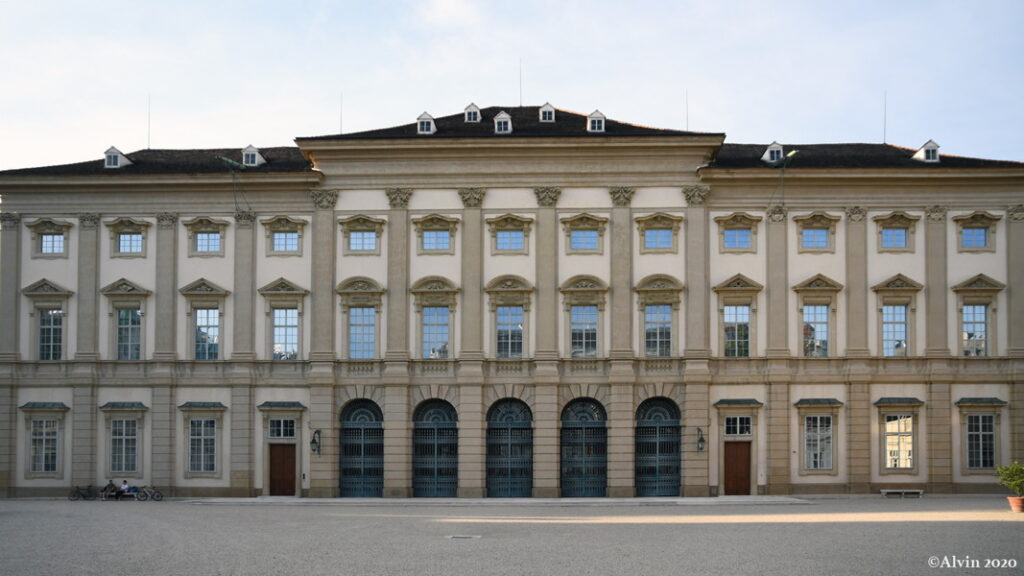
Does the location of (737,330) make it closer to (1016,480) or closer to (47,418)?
(1016,480)

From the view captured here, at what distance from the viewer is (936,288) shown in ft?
141

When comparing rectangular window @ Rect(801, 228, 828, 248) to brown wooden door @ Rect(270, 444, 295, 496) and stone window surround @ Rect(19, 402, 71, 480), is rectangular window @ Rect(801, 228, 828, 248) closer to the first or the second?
brown wooden door @ Rect(270, 444, 295, 496)

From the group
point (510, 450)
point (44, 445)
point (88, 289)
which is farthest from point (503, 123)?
point (44, 445)

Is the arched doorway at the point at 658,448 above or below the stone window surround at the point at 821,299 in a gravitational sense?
below

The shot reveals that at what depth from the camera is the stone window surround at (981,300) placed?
Answer: 140 ft

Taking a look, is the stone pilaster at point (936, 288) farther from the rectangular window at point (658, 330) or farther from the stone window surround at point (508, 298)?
the stone window surround at point (508, 298)

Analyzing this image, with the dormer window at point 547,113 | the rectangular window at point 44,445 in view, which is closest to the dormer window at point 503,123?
the dormer window at point 547,113

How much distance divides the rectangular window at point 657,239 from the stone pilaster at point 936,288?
33.3 feet

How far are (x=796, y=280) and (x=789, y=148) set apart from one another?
6748mm

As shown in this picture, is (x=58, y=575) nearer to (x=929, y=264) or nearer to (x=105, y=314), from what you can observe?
(x=105, y=314)

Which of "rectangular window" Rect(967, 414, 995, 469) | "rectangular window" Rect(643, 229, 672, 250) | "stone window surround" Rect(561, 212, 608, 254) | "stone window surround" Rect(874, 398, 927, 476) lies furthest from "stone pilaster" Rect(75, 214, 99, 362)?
"rectangular window" Rect(967, 414, 995, 469)

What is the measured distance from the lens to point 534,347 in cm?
4306

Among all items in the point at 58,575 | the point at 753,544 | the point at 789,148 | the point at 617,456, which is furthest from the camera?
the point at 789,148

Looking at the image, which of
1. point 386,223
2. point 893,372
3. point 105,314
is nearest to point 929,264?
point 893,372
